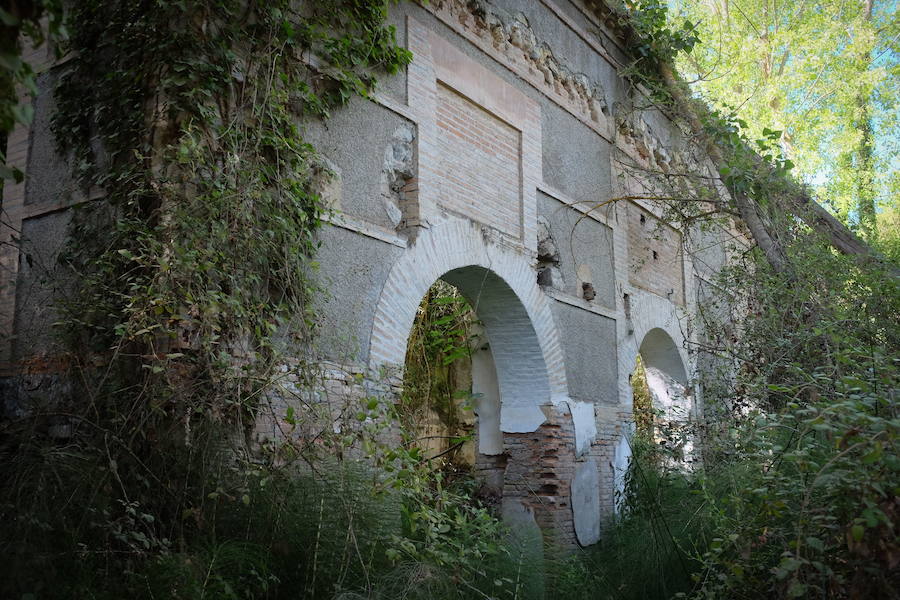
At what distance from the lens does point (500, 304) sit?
7062 millimetres

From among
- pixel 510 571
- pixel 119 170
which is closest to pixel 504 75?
pixel 119 170

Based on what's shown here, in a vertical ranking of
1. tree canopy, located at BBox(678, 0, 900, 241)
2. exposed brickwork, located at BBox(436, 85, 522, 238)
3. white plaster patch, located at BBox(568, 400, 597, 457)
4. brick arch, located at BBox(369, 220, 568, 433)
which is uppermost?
tree canopy, located at BBox(678, 0, 900, 241)

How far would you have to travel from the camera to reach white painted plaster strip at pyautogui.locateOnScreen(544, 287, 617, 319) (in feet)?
24.7

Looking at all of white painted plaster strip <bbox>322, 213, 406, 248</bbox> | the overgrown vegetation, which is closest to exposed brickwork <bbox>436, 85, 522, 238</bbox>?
white painted plaster strip <bbox>322, 213, 406, 248</bbox>

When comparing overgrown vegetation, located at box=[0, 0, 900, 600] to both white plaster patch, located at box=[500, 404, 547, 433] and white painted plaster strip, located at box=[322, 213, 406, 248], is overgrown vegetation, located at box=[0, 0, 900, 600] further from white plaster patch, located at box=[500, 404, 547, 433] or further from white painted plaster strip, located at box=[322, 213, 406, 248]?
white plaster patch, located at box=[500, 404, 547, 433]

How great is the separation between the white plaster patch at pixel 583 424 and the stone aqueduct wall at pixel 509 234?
3cm

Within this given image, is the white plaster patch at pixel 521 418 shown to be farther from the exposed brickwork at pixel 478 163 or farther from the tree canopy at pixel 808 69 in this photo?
the tree canopy at pixel 808 69

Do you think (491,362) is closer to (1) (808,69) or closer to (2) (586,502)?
(2) (586,502)

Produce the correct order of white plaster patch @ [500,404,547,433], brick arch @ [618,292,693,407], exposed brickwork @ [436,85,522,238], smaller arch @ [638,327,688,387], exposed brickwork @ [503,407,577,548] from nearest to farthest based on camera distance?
exposed brickwork @ [436,85,522,238]
exposed brickwork @ [503,407,577,548]
white plaster patch @ [500,404,547,433]
brick arch @ [618,292,693,407]
smaller arch @ [638,327,688,387]

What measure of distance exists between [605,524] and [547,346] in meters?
1.84

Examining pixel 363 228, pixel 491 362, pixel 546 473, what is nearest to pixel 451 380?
pixel 491 362

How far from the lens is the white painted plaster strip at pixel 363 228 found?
17.1 ft

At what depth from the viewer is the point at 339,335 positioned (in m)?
5.08

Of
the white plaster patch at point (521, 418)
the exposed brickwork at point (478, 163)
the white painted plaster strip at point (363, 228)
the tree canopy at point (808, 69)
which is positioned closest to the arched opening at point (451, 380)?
the white plaster patch at point (521, 418)
